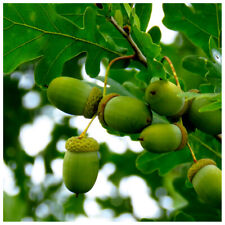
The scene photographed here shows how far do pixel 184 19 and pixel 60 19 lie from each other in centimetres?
79

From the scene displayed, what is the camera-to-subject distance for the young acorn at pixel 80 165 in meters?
1.70

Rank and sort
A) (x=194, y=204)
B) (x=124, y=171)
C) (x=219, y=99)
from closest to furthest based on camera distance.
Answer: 1. (x=219, y=99)
2. (x=194, y=204)
3. (x=124, y=171)

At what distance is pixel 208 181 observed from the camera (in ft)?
5.30

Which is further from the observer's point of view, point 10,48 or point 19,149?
point 19,149

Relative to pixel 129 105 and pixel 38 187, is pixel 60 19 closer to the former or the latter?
pixel 129 105

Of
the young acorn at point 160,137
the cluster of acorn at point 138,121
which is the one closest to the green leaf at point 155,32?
Answer: the cluster of acorn at point 138,121

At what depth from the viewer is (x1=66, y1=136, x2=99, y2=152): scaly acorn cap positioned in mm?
1788

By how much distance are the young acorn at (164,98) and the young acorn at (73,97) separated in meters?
0.28

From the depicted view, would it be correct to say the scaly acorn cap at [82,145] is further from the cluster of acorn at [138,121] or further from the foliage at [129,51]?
the foliage at [129,51]

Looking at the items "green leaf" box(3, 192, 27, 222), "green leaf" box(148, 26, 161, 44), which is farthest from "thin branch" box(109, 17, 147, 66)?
"green leaf" box(3, 192, 27, 222)

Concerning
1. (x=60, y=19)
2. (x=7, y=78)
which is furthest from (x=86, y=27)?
(x=7, y=78)

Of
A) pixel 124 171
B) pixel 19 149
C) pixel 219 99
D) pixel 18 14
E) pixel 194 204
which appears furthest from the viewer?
pixel 19 149

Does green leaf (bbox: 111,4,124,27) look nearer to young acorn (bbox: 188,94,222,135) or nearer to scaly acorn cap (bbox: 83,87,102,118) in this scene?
scaly acorn cap (bbox: 83,87,102,118)

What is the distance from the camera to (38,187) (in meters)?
3.93
